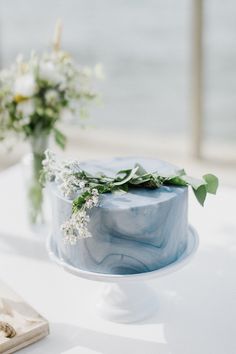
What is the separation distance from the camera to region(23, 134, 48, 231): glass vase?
1.74m

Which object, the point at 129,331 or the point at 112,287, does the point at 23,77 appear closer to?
the point at 112,287

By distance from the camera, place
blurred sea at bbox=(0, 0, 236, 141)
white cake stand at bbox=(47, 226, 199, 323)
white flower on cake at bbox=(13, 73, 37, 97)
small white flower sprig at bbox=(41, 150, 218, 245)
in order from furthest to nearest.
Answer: blurred sea at bbox=(0, 0, 236, 141) < white flower on cake at bbox=(13, 73, 37, 97) < white cake stand at bbox=(47, 226, 199, 323) < small white flower sprig at bbox=(41, 150, 218, 245)

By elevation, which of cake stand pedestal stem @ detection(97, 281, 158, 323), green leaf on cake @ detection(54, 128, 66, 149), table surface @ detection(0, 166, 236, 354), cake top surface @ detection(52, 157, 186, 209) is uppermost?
cake top surface @ detection(52, 157, 186, 209)

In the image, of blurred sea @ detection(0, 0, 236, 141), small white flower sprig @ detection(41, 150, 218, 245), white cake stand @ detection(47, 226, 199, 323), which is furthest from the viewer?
blurred sea @ detection(0, 0, 236, 141)

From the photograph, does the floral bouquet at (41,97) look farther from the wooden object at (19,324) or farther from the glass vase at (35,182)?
the wooden object at (19,324)

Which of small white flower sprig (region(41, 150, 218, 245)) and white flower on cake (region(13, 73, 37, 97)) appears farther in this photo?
white flower on cake (region(13, 73, 37, 97))

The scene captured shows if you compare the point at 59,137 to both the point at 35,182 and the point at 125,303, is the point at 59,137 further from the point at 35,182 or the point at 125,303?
the point at 125,303

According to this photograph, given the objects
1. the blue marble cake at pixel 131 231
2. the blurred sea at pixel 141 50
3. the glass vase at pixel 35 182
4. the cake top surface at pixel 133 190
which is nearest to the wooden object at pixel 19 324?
the blue marble cake at pixel 131 231

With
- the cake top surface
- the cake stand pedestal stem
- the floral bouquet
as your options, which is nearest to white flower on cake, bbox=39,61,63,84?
the floral bouquet

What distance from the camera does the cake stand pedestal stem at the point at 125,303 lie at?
1.36 m

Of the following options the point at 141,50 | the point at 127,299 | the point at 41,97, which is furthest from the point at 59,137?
the point at 141,50

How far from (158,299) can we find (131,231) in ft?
0.86

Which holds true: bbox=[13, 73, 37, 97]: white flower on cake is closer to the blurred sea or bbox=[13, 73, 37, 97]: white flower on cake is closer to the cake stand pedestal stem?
the cake stand pedestal stem

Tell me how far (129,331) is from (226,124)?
3.84m
